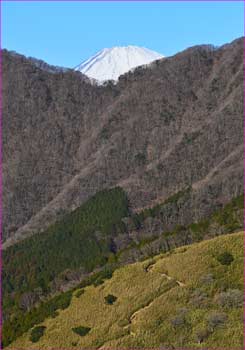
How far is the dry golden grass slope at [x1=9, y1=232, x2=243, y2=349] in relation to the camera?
214 ft

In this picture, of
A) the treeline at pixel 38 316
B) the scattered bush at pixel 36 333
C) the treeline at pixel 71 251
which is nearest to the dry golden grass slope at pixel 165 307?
the scattered bush at pixel 36 333

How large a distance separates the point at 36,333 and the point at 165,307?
17.5 meters

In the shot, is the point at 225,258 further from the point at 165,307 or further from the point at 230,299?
the point at 165,307

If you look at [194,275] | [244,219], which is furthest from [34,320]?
[244,219]

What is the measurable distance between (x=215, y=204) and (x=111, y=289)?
104134mm

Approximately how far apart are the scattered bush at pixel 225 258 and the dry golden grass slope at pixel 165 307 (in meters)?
0.45

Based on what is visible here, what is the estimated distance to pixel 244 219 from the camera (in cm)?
11031

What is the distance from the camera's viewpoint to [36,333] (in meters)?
76.5

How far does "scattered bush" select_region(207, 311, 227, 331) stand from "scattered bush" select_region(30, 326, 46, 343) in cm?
2253

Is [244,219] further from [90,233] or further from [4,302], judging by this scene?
[90,233]

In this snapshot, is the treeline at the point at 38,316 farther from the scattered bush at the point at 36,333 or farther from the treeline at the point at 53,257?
the treeline at the point at 53,257

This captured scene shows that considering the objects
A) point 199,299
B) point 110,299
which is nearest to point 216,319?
point 199,299

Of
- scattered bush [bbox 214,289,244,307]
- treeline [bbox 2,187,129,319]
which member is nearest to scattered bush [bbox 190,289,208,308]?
scattered bush [bbox 214,289,244,307]

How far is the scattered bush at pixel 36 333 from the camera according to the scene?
75750 mm
